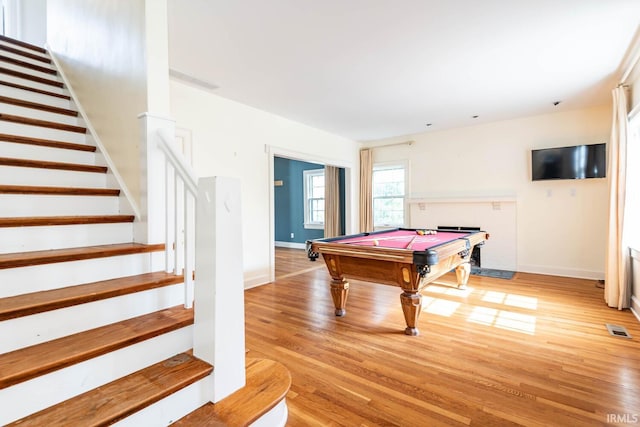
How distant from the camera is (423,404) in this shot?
179 cm

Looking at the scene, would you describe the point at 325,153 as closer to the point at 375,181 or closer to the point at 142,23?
the point at 375,181

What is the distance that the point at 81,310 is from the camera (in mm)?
1385

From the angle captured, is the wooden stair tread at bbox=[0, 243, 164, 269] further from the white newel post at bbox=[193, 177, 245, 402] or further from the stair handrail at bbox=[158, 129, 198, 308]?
the white newel post at bbox=[193, 177, 245, 402]

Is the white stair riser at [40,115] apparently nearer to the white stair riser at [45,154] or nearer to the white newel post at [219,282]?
the white stair riser at [45,154]

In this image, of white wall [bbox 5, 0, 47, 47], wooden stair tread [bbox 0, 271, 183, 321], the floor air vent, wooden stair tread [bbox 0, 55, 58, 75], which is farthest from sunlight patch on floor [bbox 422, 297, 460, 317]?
white wall [bbox 5, 0, 47, 47]

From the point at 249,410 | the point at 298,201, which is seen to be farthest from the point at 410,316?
the point at 298,201

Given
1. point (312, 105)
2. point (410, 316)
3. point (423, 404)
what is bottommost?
point (423, 404)

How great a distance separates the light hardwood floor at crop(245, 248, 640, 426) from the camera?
67.9 inches

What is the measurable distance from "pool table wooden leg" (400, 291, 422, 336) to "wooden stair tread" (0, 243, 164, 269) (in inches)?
78.9

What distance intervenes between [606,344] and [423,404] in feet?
6.23

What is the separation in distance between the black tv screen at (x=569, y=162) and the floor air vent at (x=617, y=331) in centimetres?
263

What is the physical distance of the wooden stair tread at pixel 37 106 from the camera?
2364mm

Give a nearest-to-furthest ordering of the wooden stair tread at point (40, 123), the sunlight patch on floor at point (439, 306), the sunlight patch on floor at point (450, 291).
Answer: the wooden stair tread at point (40, 123)
the sunlight patch on floor at point (439, 306)
the sunlight patch on floor at point (450, 291)

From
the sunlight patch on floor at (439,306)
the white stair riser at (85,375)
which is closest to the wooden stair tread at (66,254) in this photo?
the white stair riser at (85,375)
